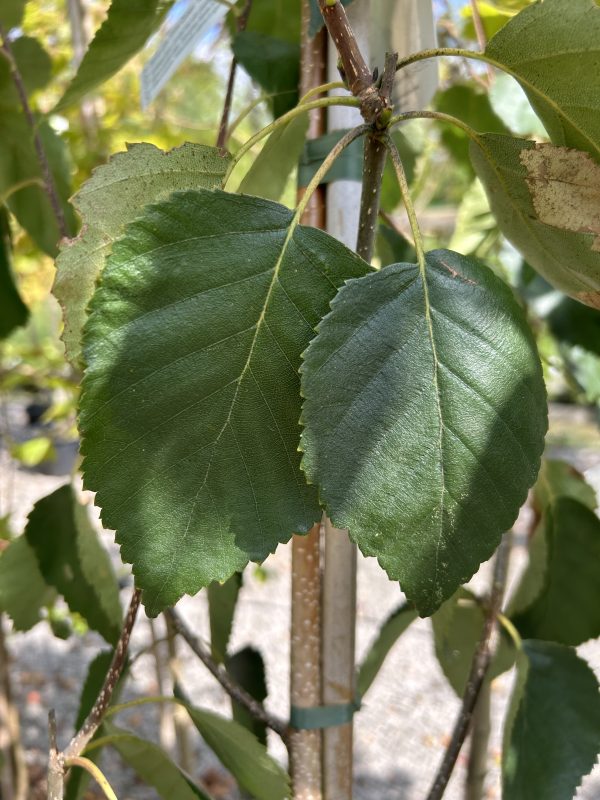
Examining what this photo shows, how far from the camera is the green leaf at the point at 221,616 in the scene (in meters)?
0.65

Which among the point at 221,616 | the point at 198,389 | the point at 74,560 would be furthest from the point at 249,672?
the point at 198,389

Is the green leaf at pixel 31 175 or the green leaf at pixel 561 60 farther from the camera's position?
the green leaf at pixel 31 175

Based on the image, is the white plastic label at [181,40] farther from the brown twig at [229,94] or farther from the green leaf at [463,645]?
the green leaf at [463,645]

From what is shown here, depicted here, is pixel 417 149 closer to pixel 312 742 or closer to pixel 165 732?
pixel 312 742

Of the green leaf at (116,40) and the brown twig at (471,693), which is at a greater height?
the green leaf at (116,40)

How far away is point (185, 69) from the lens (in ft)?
9.07

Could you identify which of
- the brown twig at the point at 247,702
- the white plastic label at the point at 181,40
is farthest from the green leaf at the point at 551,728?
the white plastic label at the point at 181,40

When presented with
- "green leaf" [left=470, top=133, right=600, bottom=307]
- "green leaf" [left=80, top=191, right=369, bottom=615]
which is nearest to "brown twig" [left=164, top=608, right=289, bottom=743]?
"green leaf" [left=80, top=191, right=369, bottom=615]

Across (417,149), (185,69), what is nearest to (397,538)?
(417,149)

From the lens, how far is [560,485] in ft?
2.43

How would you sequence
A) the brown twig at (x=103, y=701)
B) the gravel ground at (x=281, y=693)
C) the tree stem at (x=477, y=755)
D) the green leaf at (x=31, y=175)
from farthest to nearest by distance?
the gravel ground at (x=281, y=693) → the tree stem at (x=477, y=755) → the green leaf at (x=31, y=175) → the brown twig at (x=103, y=701)

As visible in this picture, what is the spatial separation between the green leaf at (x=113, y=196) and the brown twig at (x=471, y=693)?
1.29 ft

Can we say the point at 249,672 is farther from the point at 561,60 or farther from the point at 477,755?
the point at 561,60

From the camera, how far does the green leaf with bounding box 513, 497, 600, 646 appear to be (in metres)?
0.67
